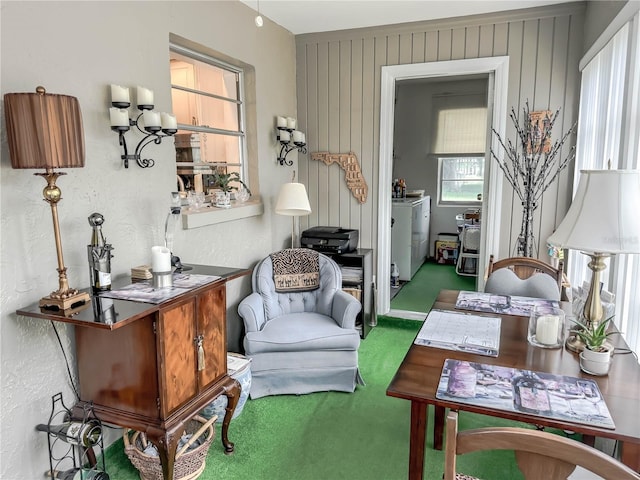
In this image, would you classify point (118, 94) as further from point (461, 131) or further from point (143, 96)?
point (461, 131)

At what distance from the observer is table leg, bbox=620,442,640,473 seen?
47.6 inches

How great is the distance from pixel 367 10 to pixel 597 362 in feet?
9.38

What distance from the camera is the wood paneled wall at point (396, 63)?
3.26 metres

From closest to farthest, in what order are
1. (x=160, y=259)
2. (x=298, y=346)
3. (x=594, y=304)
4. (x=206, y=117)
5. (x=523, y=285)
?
(x=594, y=304) → (x=160, y=259) → (x=523, y=285) → (x=298, y=346) → (x=206, y=117)

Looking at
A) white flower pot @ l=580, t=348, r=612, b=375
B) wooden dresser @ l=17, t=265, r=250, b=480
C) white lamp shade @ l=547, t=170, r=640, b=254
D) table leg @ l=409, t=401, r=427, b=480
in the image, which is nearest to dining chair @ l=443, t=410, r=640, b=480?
table leg @ l=409, t=401, r=427, b=480

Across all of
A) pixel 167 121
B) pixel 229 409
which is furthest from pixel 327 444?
pixel 167 121

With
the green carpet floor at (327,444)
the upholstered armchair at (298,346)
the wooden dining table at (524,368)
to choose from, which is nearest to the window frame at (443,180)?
the upholstered armchair at (298,346)

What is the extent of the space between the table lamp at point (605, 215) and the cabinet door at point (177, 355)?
151 cm

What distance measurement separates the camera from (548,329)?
5.57 feet

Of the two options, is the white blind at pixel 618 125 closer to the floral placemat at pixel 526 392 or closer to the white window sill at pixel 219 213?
the floral placemat at pixel 526 392

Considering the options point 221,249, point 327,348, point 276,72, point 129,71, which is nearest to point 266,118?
point 276,72

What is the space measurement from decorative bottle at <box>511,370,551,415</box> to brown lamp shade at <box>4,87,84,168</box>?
5.54ft

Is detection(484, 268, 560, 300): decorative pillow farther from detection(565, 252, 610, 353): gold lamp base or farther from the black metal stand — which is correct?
the black metal stand

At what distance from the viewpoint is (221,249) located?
3.02 meters
